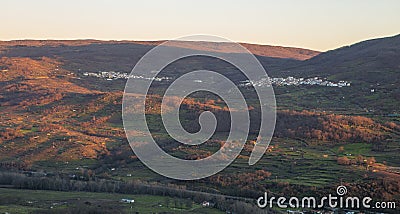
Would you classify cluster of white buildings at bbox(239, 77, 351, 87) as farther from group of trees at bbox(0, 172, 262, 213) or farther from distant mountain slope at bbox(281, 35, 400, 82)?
group of trees at bbox(0, 172, 262, 213)

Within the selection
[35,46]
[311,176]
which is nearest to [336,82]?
[311,176]

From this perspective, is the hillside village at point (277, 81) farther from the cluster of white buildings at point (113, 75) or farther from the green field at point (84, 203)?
the green field at point (84, 203)

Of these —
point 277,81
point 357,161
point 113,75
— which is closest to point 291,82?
point 277,81

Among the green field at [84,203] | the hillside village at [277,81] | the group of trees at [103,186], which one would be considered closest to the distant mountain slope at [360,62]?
the hillside village at [277,81]

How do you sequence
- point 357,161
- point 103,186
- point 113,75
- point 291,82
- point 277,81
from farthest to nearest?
point 113,75 → point 277,81 → point 291,82 → point 357,161 → point 103,186

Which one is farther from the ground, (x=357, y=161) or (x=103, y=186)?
(x=357, y=161)

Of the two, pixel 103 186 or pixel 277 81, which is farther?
pixel 277 81

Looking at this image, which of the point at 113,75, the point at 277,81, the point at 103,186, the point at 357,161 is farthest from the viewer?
the point at 113,75

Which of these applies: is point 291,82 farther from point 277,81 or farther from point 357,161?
point 357,161

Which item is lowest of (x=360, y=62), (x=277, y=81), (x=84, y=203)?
(x=84, y=203)
